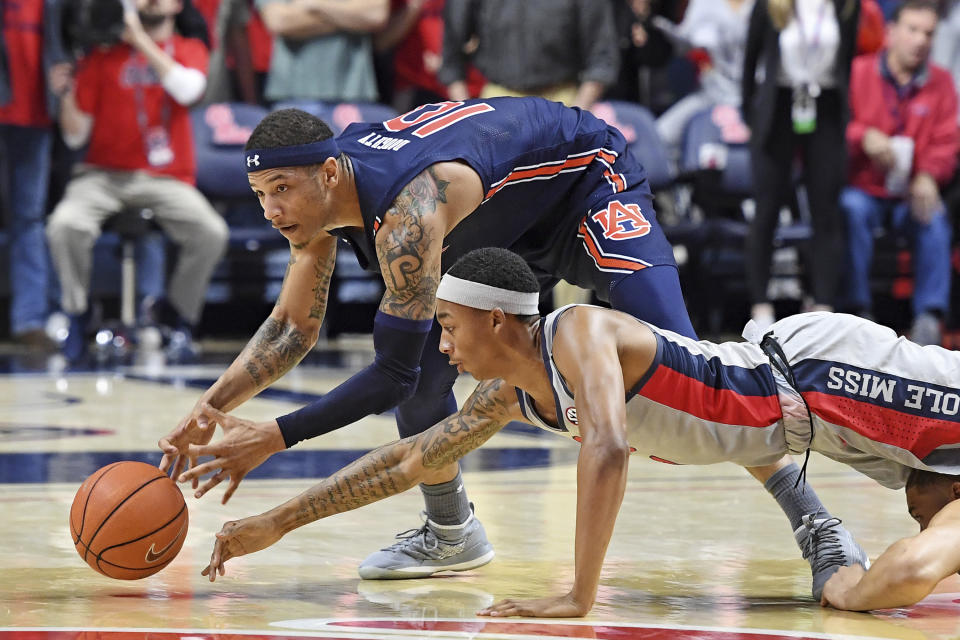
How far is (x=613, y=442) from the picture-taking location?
10.2 ft

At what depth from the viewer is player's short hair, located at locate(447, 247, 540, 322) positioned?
3.30m

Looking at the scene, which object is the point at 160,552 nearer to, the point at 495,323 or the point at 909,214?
the point at 495,323

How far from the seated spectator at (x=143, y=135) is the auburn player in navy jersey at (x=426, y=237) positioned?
5.76 meters

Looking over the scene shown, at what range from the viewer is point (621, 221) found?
408cm

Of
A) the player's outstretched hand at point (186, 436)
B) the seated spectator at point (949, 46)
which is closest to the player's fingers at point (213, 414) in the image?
the player's outstretched hand at point (186, 436)

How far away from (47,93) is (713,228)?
457 centimetres

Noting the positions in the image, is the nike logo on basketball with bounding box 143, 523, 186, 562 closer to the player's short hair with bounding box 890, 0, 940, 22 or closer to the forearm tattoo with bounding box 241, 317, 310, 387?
the forearm tattoo with bounding box 241, 317, 310, 387

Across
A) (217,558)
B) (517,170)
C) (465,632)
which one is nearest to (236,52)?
(517,170)

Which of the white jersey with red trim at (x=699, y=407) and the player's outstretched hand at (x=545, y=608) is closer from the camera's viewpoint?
the player's outstretched hand at (x=545, y=608)

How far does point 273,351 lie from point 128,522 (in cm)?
75

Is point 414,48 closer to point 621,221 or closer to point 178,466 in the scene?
point 621,221

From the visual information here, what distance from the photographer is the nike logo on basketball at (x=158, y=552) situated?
347 centimetres

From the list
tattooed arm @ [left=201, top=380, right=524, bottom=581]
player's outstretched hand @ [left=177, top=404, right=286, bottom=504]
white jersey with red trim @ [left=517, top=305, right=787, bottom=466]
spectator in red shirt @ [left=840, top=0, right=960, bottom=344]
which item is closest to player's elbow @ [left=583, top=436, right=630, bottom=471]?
white jersey with red trim @ [left=517, top=305, right=787, bottom=466]

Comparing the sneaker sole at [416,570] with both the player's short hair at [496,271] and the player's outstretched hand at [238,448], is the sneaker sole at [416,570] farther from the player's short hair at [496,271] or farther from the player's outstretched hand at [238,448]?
the player's short hair at [496,271]
